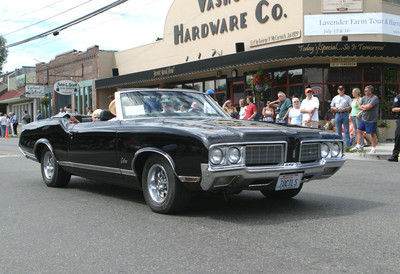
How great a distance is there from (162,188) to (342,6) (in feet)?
51.8

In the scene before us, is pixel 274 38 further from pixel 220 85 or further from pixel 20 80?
pixel 20 80

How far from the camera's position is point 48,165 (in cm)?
764

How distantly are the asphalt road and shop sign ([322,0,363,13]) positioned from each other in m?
13.1

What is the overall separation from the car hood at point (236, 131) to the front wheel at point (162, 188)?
1.50 feet

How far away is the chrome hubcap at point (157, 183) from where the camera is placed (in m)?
5.17

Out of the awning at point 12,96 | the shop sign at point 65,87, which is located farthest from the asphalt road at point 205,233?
the awning at point 12,96

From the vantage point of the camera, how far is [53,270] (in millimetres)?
3469

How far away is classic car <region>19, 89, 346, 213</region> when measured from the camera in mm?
4594

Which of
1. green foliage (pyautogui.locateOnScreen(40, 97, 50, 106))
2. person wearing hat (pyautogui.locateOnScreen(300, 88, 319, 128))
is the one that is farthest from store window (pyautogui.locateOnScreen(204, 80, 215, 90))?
green foliage (pyautogui.locateOnScreen(40, 97, 50, 106))

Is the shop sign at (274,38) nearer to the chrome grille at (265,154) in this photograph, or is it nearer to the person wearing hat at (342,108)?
the person wearing hat at (342,108)

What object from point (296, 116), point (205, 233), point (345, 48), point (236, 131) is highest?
point (345, 48)

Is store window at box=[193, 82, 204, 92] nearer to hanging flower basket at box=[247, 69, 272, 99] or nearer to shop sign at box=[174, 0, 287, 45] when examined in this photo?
shop sign at box=[174, 0, 287, 45]

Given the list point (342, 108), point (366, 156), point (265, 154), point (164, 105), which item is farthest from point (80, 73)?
point (265, 154)

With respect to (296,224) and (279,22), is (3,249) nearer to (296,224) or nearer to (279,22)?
(296,224)
